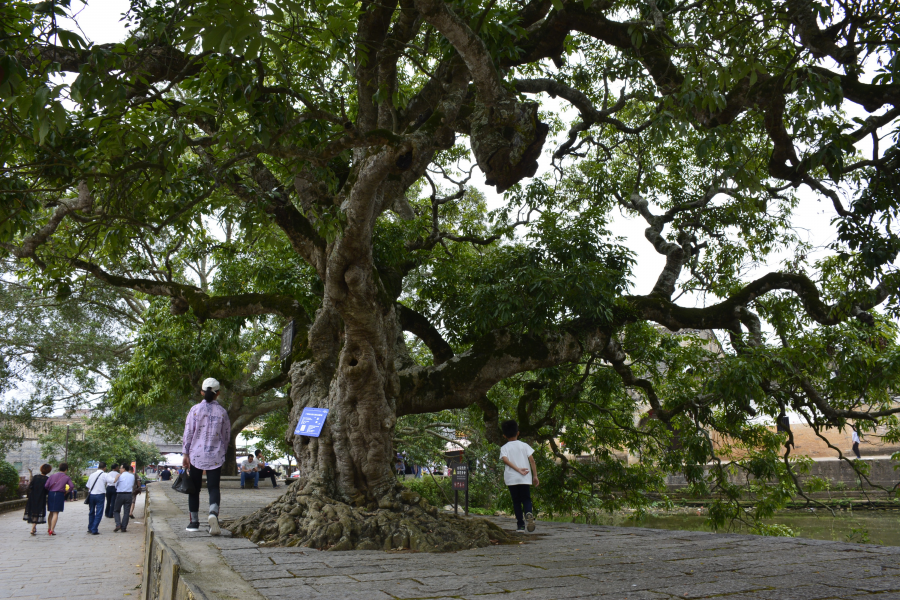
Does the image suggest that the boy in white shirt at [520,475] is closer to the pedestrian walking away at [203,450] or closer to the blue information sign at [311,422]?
the blue information sign at [311,422]

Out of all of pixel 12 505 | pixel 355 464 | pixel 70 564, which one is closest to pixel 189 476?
pixel 355 464

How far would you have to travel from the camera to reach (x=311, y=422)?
6.64 m

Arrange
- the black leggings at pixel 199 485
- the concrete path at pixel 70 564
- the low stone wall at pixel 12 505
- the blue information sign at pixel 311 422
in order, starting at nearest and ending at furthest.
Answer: the black leggings at pixel 199 485 < the blue information sign at pixel 311 422 < the concrete path at pixel 70 564 < the low stone wall at pixel 12 505

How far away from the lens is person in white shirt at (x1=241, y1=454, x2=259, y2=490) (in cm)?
1955

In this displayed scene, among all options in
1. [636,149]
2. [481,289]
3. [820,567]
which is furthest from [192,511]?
[636,149]

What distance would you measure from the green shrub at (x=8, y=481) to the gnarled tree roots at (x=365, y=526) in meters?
21.2

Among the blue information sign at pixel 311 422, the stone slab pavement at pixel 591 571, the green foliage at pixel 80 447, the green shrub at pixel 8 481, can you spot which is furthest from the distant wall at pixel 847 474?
the green foliage at pixel 80 447

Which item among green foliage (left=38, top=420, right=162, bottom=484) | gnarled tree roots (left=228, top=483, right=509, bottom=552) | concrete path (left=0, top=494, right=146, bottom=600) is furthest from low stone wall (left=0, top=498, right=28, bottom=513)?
gnarled tree roots (left=228, top=483, right=509, bottom=552)

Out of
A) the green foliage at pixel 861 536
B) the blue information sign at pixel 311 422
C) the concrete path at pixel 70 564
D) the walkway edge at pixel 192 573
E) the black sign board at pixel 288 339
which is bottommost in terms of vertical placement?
the concrete path at pixel 70 564

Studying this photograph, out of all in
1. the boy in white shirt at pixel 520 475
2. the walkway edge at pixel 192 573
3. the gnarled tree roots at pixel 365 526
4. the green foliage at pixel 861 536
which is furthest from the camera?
the green foliage at pixel 861 536

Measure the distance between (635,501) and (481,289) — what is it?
4521 millimetres

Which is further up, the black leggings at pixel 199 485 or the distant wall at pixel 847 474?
the black leggings at pixel 199 485

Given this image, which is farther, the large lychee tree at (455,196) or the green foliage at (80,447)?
the green foliage at (80,447)

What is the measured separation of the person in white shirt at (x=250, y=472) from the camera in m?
19.6
